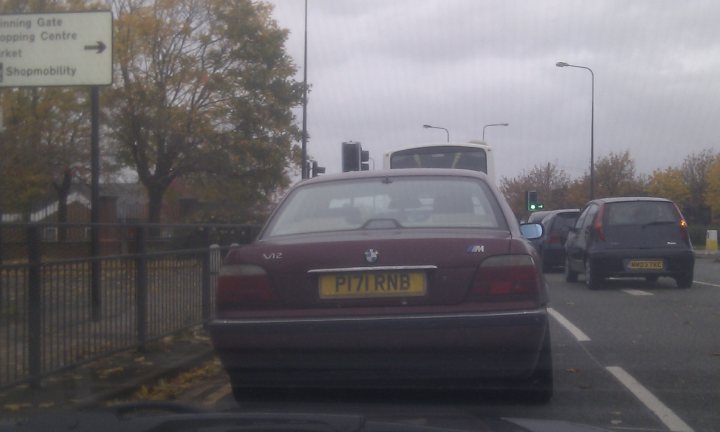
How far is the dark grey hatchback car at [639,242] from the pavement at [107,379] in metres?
8.75

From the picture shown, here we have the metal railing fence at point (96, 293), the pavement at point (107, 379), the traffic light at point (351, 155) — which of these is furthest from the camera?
the traffic light at point (351, 155)

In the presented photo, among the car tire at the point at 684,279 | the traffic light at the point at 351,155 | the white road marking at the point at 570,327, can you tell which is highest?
the traffic light at the point at 351,155

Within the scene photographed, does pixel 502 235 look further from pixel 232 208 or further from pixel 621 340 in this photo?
pixel 232 208

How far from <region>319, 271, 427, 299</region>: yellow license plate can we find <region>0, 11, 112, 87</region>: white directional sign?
714 cm

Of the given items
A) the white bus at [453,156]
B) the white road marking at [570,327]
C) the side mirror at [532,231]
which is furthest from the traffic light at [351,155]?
the side mirror at [532,231]

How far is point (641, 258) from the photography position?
52.8ft

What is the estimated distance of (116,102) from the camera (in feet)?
120

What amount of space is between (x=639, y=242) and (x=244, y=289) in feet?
39.1

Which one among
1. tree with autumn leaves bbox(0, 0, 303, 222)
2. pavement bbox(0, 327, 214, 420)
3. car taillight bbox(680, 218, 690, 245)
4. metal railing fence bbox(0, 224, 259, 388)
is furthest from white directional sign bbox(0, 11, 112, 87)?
tree with autumn leaves bbox(0, 0, 303, 222)

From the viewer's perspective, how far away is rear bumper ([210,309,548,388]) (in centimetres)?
528

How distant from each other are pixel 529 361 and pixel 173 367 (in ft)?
11.4

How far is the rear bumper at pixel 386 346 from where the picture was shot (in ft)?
17.3

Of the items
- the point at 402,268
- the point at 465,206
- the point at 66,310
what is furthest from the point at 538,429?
the point at 66,310

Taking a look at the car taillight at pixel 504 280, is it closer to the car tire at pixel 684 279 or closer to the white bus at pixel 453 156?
the car tire at pixel 684 279
